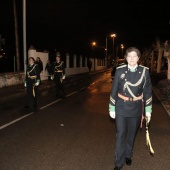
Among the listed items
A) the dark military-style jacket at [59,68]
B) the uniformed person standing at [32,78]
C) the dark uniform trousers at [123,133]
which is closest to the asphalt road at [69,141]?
the dark uniform trousers at [123,133]

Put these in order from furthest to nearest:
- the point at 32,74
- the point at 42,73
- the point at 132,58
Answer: the point at 42,73 < the point at 32,74 < the point at 132,58

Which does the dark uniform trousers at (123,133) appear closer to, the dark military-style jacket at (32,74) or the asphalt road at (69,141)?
the asphalt road at (69,141)

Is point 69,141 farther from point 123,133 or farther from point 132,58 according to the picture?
point 132,58

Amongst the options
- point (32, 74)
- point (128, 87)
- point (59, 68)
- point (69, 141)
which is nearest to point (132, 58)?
point (128, 87)

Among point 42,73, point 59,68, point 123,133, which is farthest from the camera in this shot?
point 42,73

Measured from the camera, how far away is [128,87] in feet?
15.1

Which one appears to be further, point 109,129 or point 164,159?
point 109,129

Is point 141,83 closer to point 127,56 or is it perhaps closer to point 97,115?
point 127,56

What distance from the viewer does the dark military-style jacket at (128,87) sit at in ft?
15.1

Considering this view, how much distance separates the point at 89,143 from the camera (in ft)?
20.9

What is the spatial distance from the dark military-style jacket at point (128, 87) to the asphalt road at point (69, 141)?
1030 mm

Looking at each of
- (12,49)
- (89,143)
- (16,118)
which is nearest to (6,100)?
(16,118)

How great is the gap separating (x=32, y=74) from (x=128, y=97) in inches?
263

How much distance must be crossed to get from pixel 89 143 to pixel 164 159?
5.36ft
